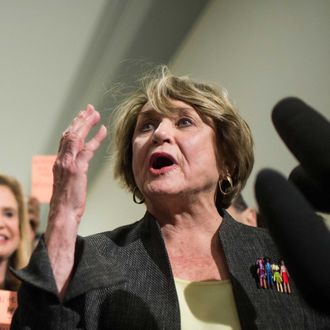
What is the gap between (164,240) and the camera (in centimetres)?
108

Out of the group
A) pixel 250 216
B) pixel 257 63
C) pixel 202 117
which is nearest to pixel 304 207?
pixel 202 117

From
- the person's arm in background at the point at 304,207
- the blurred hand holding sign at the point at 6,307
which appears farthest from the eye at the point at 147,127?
the person's arm in background at the point at 304,207

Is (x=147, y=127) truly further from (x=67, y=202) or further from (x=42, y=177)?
(x=42, y=177)

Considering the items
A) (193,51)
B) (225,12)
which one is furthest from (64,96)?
(225,12)

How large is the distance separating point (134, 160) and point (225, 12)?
1027 millimetres

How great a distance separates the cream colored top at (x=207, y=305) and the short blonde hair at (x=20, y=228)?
2.30ft

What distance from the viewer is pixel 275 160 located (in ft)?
5.80

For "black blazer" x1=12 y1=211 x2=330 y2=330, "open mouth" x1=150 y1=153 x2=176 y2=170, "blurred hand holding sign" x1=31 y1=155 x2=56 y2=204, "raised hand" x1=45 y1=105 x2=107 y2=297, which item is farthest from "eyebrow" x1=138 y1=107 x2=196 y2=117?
"blurred hand holding sign" x1=31 y1=155 x2=56 y2=204

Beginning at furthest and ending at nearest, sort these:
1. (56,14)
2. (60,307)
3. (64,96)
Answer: (64,96)
(56,14)
(60,307)

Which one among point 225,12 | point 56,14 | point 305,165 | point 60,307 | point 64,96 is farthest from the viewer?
point 225,12

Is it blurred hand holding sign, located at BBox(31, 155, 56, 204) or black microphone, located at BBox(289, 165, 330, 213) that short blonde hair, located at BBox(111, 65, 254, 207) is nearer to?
blurred hand holding sign, located at BBox(31, 155, 56, 204)

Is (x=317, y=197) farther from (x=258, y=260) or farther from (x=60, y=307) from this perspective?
(x=258, y=260)

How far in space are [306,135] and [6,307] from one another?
1.03 m

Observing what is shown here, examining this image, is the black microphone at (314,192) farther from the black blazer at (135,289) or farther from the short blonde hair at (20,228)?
the short blonde hair at (20,228)
